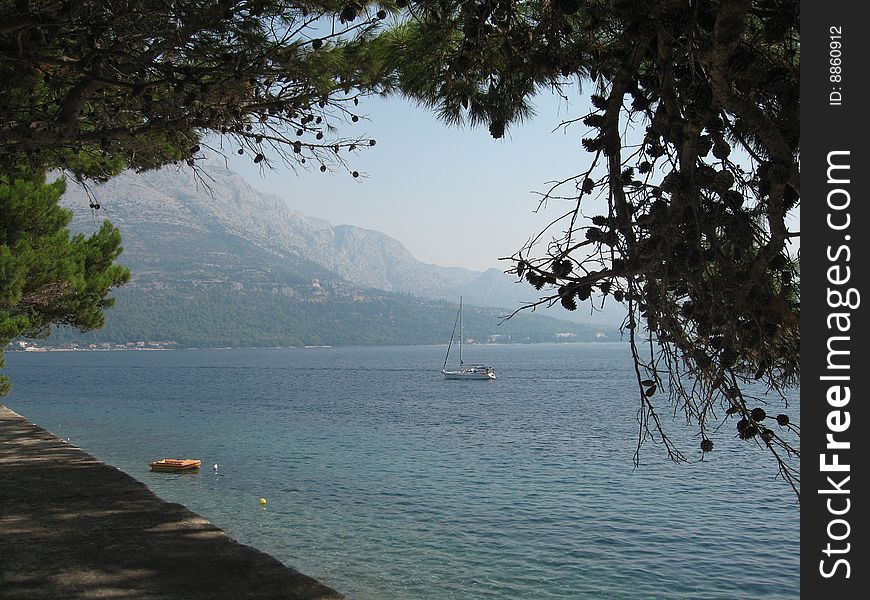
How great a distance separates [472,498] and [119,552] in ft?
52.5

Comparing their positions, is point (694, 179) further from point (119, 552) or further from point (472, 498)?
point (472, 498)

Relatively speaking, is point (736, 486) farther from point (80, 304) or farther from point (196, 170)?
point (196, 170)

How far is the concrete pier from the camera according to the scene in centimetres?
345

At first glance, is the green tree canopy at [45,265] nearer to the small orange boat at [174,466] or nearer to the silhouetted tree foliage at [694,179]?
the small orange boat at [174,466]

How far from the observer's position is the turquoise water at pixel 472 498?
42.1ft

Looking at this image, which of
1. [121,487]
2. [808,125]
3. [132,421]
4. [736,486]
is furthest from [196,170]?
[132,421]

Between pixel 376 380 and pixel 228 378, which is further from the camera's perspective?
pixel 228 378

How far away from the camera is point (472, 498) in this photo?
19359 mm

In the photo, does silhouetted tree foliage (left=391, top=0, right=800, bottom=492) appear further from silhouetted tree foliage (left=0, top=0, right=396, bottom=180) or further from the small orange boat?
the small orange boat

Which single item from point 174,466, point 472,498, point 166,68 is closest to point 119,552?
point 166,68

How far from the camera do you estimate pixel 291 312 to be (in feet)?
611

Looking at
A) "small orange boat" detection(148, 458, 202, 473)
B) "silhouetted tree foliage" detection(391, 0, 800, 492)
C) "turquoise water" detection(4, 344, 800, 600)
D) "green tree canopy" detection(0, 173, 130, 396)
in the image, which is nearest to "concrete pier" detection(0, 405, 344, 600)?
"silhouetted tree foliage" detection(391, 0, 800, 492)

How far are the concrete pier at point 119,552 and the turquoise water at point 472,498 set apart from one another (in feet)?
23.1

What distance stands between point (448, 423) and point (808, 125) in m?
37.6
